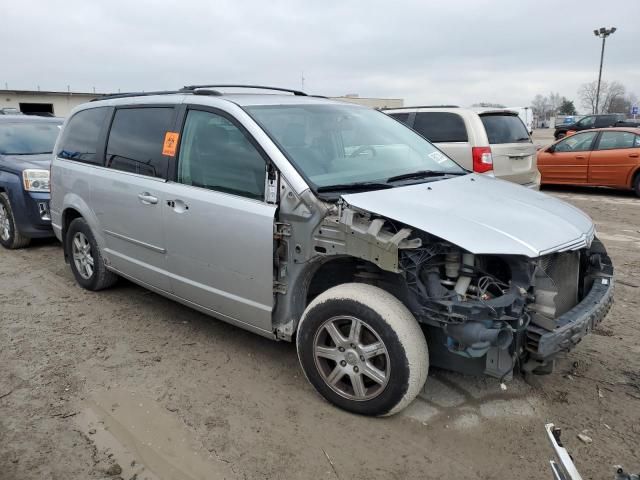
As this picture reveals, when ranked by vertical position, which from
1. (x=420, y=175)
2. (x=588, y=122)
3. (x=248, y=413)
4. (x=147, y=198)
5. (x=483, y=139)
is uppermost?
(x=588, y=122)

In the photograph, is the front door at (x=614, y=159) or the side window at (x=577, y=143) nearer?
the front door at (x=614, y=159)

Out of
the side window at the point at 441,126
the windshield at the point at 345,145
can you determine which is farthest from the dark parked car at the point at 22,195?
the side window at the point at 441,126

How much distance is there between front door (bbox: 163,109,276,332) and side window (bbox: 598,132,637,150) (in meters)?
10.3

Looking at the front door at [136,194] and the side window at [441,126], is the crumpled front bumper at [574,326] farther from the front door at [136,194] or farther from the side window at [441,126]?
the side window at [441,126]

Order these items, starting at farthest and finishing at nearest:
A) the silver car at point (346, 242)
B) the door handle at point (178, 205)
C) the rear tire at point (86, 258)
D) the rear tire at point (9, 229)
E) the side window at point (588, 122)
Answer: the side window at point (588, 122), the rear tire at point (9, 229), the rear tire at point (86, 258), the door handle at point (178, 205), the silver car at point (346, 242)

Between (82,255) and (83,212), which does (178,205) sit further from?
(82,255)

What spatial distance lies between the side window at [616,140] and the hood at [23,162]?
35.1 ft

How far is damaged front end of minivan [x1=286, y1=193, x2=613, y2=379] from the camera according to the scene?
2.59 metres

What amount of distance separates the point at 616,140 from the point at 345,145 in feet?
32.0

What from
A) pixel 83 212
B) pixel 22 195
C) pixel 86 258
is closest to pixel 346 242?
pixel 83 212

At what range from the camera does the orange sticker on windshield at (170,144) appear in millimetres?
3822

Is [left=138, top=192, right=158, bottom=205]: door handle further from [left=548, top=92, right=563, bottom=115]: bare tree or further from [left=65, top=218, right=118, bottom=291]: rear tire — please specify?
[left=548, top=92, right=563, bottom=115]: bare tree

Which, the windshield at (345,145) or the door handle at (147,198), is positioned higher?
the windshield at (345,145)

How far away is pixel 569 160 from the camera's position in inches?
462
